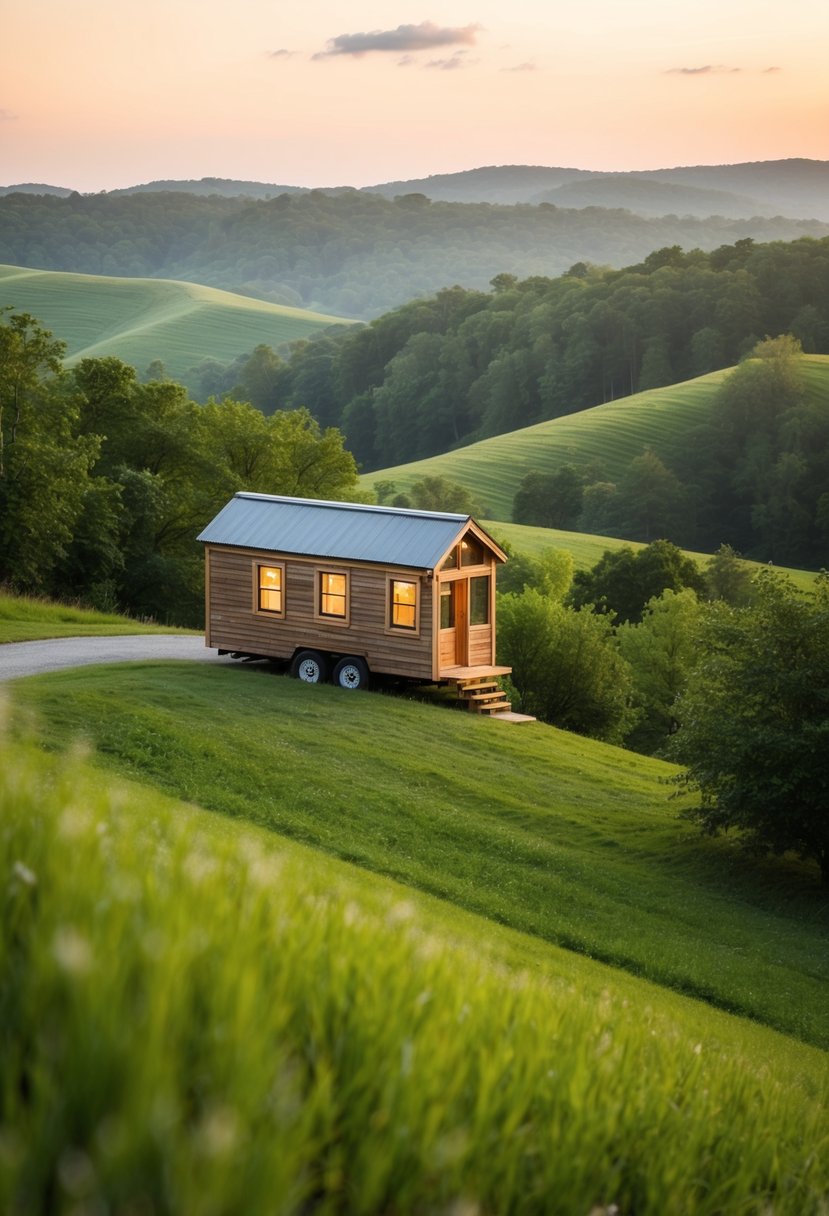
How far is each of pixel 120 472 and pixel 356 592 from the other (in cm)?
2351

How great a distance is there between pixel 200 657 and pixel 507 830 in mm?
13759

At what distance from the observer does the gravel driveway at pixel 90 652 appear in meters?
32.6

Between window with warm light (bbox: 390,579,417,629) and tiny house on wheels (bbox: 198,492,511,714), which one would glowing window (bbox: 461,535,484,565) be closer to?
tiny house on wheels (bbox: 198,492,511,714)

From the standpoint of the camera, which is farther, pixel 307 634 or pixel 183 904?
pixel 307 634

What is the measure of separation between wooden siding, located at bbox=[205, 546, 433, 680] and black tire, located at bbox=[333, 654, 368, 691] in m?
0.21

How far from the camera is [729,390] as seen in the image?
154500 millimetres

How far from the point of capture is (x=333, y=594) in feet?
116

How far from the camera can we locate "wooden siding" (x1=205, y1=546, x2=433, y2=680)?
1363 inches

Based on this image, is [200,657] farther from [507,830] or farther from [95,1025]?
[95,1025]

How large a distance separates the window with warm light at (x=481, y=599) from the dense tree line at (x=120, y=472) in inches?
701

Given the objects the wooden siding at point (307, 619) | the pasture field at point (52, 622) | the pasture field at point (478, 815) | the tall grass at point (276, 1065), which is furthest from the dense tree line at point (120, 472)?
the tall grass at point (276, 1065)

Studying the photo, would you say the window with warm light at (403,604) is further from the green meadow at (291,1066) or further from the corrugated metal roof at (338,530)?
the green meadow at (291,1066)

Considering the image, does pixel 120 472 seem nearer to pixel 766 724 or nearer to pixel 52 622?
pixel 52 622

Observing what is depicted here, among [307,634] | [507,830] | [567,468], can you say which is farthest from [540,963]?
[567,468]
